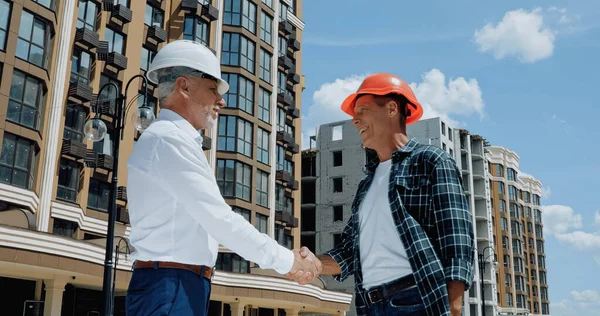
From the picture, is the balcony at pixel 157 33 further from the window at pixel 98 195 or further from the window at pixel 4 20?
the window at pixel 4 20

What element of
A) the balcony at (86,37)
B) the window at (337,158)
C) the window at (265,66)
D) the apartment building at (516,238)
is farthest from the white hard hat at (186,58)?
the apartment building at (516,238)

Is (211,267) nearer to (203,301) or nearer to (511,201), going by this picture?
(203,301)

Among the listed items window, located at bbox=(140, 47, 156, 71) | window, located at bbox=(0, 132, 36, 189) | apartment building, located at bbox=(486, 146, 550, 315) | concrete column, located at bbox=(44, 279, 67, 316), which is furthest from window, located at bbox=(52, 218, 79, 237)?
apartment building, located at bbox=(486, 146, 550, 315)

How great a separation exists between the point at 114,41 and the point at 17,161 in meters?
9.38

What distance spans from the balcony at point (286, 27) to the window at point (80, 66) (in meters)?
17.9

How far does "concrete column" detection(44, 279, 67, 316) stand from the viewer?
24266 millimetres

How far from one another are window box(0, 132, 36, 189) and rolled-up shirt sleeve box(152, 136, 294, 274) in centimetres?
2238

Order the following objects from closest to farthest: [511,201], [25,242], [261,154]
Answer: [25,242]
[261,154]
[511,201]

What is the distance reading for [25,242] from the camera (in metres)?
21.2

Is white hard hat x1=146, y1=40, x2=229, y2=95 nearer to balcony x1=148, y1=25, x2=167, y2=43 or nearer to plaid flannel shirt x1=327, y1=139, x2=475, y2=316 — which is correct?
plaid flannel shirt x1=327, y1=139, x2=475, y2=316

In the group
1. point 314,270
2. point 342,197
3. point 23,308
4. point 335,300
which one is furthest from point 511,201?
point 314,270

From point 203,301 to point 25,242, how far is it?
64.9 feet

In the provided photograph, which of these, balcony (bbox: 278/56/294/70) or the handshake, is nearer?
the handshake

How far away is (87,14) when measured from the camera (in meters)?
29.8
